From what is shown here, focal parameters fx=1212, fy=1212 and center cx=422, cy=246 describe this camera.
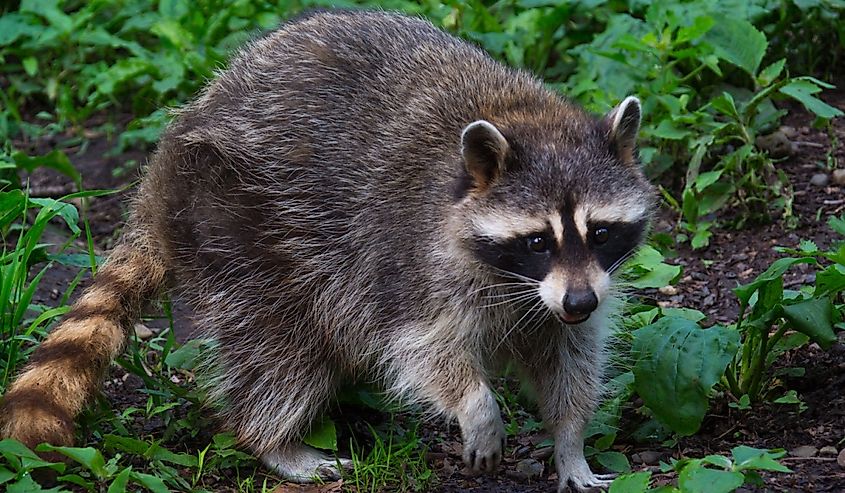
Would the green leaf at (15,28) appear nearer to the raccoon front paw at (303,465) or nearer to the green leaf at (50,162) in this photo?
the green leaf at (50,162)

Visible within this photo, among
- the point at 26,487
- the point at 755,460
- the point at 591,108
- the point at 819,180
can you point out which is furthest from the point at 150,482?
the point at 819,180

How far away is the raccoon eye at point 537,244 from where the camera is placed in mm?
4504

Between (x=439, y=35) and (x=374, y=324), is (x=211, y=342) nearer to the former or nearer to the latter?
(x=374, y=324)

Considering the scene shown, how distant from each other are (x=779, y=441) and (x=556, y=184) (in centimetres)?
143

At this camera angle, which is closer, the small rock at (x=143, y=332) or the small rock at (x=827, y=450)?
the small rock at (x=827, y=450)

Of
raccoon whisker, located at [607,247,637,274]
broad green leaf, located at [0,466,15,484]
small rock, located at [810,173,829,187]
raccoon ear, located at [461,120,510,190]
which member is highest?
raccoon ear, located at [461,120,510,190]

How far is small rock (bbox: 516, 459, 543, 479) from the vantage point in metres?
5.16

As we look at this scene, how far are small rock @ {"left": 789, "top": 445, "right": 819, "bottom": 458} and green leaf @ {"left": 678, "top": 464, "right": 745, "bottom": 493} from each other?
3.29 ft

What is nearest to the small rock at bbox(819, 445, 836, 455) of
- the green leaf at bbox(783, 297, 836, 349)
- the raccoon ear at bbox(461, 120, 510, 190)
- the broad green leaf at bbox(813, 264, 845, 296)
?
the green leaf at bbox(783, 297, 836, 349)

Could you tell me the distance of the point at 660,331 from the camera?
4.95 metres

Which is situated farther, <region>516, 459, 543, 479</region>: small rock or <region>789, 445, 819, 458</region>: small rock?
<region>516, 459, 543, 479</region>: small rock

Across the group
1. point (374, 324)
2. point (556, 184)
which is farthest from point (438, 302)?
point (556, 184)

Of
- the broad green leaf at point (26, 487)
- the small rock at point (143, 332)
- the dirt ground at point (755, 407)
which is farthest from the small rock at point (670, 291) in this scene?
the broad green leaf at point (26, 487)

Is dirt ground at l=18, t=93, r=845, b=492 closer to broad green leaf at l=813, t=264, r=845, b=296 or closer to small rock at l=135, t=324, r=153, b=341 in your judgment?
small rock at l=135, t=324, r=153, b=341
